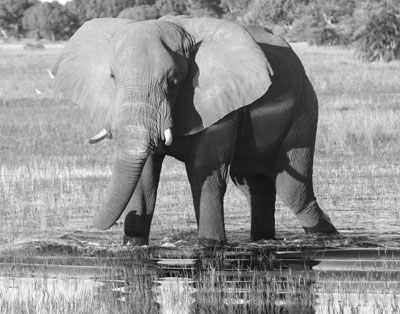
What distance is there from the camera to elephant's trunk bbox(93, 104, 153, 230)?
824 centimetres

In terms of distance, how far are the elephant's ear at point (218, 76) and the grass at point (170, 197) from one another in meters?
1.31

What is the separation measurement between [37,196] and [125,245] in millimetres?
3539

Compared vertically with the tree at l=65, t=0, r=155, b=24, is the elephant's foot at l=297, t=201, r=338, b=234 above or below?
below

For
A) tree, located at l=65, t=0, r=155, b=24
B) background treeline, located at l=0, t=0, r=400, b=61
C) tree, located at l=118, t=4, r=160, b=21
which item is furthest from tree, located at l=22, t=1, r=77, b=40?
tree, located at l=118, t=4, r=160, b=21

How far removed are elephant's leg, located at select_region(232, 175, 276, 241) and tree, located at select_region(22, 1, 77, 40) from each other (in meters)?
86.5

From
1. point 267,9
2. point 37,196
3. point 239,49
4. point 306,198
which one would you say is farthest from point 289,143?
point 267,9

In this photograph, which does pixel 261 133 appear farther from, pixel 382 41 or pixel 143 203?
pixel 382 41

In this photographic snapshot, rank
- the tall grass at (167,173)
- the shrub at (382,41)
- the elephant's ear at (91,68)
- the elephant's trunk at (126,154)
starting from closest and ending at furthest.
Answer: the elephant's trunk at (126,154)
the elephant's ear at (91,68)
the tall grass at (167,173)
the shrub at (382,41)

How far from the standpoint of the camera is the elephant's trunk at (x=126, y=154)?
824cm

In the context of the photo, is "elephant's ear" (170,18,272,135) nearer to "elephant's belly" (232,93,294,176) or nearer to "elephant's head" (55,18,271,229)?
"elephant's head" (55,18,271,229)

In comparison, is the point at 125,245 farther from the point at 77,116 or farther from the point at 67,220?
the point at 77,116

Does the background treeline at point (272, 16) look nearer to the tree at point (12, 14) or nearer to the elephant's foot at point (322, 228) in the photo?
the tree at point (12, 14)

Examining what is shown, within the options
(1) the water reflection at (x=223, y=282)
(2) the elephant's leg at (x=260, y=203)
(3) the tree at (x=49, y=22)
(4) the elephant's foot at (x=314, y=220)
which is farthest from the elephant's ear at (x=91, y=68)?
(3) the tree at (x=49, y=22)

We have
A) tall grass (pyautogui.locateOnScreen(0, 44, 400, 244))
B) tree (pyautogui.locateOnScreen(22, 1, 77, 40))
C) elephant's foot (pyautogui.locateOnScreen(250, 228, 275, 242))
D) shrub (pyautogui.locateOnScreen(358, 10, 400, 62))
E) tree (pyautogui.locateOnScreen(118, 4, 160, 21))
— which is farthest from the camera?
tree (pyautogui.locateOnScreen(22, 1, 77, 40))
